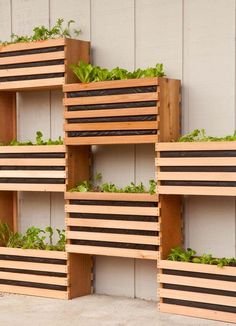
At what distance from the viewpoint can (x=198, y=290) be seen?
440cm

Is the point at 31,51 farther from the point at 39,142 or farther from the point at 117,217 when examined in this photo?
the point at 117,217

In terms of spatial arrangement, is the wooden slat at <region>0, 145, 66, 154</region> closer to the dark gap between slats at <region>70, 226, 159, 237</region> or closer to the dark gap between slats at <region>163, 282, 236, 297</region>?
the dark gap between slats at <region>70, 226, 159, 237</region>

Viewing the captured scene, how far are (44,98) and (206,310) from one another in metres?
2.20

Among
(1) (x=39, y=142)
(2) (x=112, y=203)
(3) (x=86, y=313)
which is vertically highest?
(1) (x=39, y=142)

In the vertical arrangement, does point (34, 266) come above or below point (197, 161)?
below

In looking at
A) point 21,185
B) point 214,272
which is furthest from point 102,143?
point 214,272

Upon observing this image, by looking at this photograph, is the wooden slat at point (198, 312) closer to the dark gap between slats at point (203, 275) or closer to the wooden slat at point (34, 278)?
the dark gap between slats at point (203, 275)

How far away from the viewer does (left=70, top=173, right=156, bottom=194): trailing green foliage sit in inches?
190

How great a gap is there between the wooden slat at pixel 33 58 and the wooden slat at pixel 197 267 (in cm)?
170

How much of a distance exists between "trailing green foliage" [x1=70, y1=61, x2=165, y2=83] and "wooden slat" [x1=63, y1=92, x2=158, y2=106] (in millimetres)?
156

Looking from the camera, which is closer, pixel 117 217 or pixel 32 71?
pixel 117 217

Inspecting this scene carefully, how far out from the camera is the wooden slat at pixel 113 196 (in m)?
4.60

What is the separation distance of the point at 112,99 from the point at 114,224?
883 millimetres

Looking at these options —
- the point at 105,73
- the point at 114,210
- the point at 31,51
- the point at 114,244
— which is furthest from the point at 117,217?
the point at 31,51
